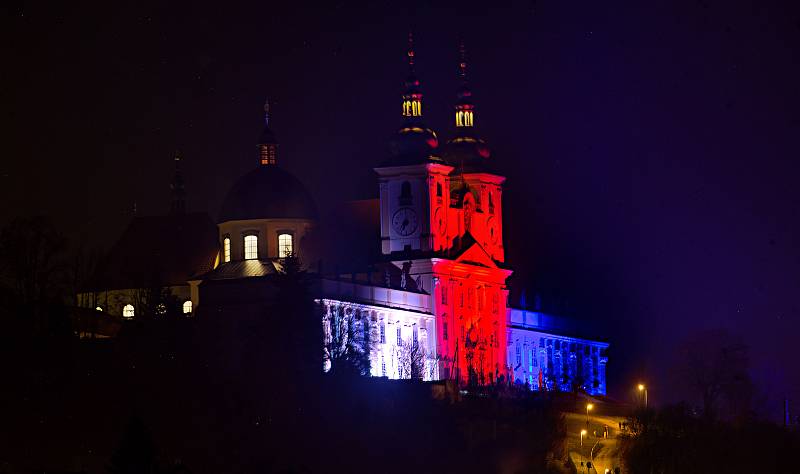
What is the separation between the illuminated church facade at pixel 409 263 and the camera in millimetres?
158750

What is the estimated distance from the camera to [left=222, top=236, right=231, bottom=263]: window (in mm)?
164875

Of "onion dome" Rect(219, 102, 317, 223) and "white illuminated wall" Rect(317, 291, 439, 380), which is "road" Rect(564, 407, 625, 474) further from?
"onion dome" Rect(219, 102, 317, 223)

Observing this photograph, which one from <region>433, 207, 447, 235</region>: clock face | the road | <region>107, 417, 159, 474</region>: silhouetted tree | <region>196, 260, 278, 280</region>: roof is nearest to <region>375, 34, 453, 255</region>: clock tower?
<region>433, 207, 447, 235</region>: clock face

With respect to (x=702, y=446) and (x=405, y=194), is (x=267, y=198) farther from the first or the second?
(x=702, y=446)

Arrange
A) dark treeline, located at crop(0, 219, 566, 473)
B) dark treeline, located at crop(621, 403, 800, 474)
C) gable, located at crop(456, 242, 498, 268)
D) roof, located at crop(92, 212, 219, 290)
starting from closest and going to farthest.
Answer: dark treeline, located at crop(0, 219, 566, 473) < dark treeline, located at crop(621, 403, 800, 474) < gable, located at crop(456, 242, 498, 268) < roof, located at crop(92, 212, 219, 290)

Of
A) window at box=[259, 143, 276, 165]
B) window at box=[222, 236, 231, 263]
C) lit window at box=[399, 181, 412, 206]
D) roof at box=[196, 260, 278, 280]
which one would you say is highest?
window at box=[259, 143, 276, 165]

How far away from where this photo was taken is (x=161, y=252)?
175 meters

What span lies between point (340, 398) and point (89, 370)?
12.8 meters

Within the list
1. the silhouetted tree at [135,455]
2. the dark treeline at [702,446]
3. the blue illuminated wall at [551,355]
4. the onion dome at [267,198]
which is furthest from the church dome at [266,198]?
the silhouetted tree at [135,455]

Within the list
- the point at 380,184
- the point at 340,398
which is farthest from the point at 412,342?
the point at 340,398

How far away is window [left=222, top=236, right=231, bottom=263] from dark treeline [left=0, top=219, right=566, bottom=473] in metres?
10.9

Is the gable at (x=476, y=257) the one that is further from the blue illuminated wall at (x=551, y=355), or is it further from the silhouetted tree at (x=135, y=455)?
the silhouetted tree at (x=135, y=455)

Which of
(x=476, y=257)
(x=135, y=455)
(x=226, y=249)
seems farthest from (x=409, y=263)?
(x=135, y=455)

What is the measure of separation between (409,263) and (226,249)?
10859 mm
